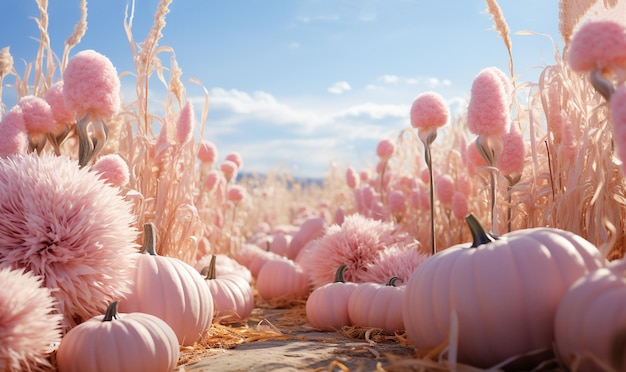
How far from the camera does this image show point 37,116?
2.53 metres

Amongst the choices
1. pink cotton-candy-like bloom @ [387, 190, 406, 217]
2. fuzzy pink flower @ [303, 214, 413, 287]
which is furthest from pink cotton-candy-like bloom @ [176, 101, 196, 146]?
pink cotton-candy-like bloom @ [387, 190, 406, 217]

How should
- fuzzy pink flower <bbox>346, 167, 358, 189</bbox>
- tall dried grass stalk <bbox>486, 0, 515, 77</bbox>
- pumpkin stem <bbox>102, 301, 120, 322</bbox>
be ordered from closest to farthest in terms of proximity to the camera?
pumpkin stem <bbox>102, 301, 120, 322</bbox>, tall dried grass stalk <bbox>486, 0, 515, 77</bbox>, fuzzy pink flower <bbox>346, 167, 358, 189</bbox>

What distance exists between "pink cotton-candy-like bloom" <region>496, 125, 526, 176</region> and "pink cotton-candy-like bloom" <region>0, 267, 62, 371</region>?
6.05ft

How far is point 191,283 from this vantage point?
89.2 inches

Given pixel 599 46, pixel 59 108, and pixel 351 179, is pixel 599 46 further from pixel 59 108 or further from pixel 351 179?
pixel 351 179

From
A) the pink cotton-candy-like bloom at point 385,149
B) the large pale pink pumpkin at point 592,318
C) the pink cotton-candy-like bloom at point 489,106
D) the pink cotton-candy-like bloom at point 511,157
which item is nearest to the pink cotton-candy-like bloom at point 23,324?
the large pale pink pumpkin at point 592,318

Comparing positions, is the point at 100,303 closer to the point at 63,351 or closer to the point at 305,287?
the point at 63,351

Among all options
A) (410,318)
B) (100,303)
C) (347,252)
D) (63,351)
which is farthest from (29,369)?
(347,252)

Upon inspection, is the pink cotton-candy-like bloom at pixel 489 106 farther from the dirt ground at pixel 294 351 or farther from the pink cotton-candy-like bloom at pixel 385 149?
the pink cotton-candy-like bloom at pixel 385 149

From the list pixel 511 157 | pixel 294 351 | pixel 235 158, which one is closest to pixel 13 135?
pixel 294 351

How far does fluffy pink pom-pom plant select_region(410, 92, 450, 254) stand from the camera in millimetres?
2617

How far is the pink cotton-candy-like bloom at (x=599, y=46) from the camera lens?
1412mm

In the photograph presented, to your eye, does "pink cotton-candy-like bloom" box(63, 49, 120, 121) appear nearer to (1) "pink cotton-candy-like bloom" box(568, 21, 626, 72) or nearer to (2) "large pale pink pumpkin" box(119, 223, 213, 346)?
(2) "large pale pink pumpkin" box(119, 223, 213, 346)

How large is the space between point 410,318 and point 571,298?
22.3 inches
